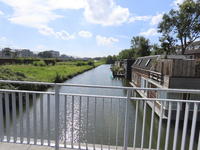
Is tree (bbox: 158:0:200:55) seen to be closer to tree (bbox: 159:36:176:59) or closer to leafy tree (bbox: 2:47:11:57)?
tree (bbox: 159:36:176:59)

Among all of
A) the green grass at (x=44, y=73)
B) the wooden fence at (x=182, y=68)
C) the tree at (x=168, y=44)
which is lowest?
the green grass at (x=44, y=73)

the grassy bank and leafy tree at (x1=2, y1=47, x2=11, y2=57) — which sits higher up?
leafy tree at (x1=2, y1=47, x2=11, y2=57)

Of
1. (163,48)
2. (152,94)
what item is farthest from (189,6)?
(152,94)

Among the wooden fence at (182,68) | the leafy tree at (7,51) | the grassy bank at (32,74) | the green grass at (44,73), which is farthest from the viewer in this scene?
the leafy tree at (7,51)

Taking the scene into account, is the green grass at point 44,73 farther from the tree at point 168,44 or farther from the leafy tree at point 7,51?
the leafy tree at point 7,51

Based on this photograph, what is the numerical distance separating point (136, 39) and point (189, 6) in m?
31.3

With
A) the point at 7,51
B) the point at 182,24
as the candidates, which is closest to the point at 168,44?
the point at 182,24

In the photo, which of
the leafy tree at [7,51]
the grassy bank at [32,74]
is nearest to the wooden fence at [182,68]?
the grassy bank at [32,74]

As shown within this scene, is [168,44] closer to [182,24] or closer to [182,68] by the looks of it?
[182,24]

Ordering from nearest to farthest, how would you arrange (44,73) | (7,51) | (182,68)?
1. (182,68)
2. (44,73)
3. (7,51)

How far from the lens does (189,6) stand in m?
14.9

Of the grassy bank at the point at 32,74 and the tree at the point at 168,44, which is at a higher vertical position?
the tree at the point at 168,44

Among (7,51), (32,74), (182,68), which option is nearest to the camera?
(182,68)

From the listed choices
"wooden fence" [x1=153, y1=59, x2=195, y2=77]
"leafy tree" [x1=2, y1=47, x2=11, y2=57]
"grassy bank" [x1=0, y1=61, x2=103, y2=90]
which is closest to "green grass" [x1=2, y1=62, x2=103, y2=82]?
"grassy bank" [x1=0, y1=61, x2=103, y2=90]
